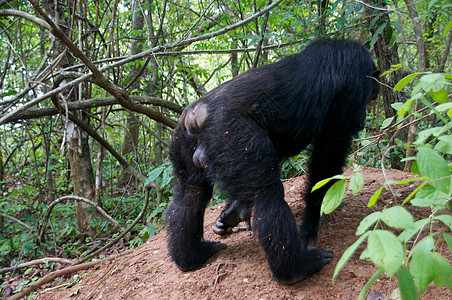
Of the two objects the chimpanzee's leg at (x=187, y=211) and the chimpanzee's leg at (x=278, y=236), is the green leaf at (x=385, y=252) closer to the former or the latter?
the chimpanzee's leg at (x=278, y=236)

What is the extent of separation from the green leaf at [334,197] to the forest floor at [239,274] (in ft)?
3.16

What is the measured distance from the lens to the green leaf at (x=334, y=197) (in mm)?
1494

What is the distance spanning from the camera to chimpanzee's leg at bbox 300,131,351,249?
326 cm

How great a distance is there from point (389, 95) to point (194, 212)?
3.33 meters

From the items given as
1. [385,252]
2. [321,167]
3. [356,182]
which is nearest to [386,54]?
[321,167]

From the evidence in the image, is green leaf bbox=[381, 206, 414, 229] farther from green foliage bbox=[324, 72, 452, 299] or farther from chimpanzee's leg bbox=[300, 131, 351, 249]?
chimpanzee's leg bbox=[300, 131, 351, 249]

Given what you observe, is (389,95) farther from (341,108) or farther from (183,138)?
(183,138)

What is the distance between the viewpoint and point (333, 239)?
331 cm

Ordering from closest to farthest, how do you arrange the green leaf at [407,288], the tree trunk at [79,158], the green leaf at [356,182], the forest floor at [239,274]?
1. the green leaf at [407,288]
2. the green leaf at [356,182]
3. the forest floor at [239,274]
4. the tree trunk at [79,158]

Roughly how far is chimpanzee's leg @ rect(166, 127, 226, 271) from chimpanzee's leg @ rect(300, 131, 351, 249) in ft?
3.03

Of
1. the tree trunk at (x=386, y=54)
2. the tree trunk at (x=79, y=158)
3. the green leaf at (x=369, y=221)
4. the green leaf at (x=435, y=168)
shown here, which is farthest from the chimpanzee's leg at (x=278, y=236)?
the tree trunk at (x=79, y=158)

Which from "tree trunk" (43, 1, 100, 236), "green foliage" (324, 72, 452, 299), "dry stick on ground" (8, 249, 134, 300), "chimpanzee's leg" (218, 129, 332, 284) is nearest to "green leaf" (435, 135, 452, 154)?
"green foliage" (324, 72, 452, 299)

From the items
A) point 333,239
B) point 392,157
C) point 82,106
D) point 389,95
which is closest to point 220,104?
point 333,239

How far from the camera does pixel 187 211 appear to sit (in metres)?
3.36
